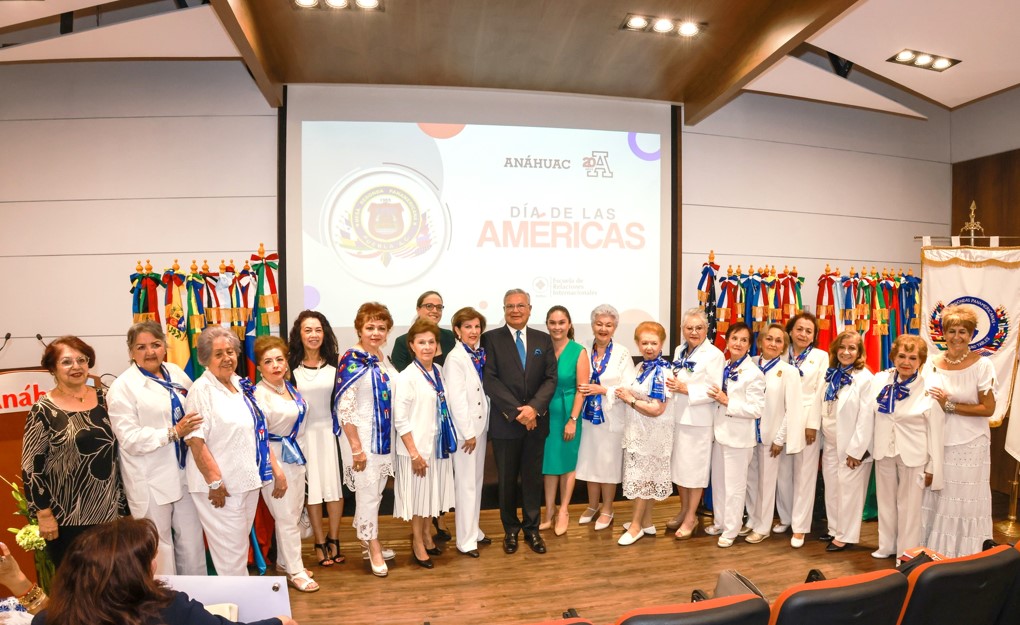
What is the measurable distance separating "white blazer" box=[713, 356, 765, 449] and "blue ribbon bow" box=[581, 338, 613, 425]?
0.78m

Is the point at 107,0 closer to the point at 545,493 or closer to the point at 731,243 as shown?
the point at 545,493

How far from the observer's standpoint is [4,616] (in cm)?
191

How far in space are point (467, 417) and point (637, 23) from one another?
2.87m

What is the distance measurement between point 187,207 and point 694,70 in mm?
4344

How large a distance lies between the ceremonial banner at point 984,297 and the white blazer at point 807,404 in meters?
1.66

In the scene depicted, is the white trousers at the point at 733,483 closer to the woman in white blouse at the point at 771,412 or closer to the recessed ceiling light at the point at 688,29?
the woman in white blouse at the point at 771,412

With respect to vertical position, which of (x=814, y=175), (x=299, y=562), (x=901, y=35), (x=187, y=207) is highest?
(x=901, y=35)

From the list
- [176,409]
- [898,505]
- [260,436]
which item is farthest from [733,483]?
[176,409]

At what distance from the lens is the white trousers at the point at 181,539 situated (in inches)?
123

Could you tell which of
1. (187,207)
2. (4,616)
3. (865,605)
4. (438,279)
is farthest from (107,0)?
(865,605)

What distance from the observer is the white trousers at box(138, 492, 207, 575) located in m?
3.12

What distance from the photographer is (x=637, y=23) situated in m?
4.18

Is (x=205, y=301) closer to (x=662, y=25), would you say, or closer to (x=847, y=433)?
(x=662, y=25)

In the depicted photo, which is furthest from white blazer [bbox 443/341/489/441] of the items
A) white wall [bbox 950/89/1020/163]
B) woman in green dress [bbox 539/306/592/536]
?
white wall [bbox 950/89/1020/163]
